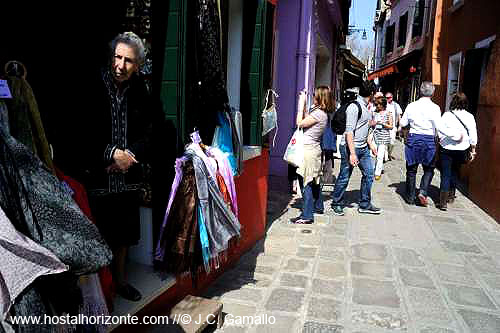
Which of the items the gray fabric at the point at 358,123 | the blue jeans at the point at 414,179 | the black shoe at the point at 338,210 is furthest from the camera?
the blue jeans at the point at 414,179

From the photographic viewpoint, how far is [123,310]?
8.46 ft

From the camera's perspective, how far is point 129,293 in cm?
271

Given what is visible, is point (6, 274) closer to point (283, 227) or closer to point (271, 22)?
point (271, 22)

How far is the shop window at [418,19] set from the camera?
16.5m

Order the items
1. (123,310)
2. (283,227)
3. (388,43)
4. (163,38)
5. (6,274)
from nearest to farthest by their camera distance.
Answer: (6,274) → (123,310) → (163,38) → (283,227) → (388,43)

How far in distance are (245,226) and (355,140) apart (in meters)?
2.23

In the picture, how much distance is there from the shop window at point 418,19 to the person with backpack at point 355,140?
40.9 ft

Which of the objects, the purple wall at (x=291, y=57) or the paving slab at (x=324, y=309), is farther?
the purple wall at (x=291, y=57)

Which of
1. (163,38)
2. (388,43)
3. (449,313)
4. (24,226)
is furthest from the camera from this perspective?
(388,43)

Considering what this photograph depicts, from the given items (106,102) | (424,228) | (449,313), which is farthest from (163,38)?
(424,228)

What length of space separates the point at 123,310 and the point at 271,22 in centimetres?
319

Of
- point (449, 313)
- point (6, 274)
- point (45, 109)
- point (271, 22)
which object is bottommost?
point (449, 313)

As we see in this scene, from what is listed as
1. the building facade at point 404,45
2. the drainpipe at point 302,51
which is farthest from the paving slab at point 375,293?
the building facade at point 404,45

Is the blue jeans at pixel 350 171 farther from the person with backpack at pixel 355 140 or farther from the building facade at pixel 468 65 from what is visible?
the building facade at pixel 468 65
